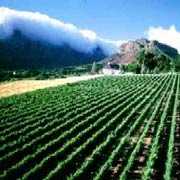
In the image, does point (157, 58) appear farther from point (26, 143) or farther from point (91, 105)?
point (26, 143)

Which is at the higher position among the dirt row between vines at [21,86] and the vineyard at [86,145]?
the vineyard at [86,145]

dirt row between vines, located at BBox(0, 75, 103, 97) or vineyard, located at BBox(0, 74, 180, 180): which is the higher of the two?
vineyard, located at BBox(0, 74, 180, 180)

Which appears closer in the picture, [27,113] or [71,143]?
[71,143]

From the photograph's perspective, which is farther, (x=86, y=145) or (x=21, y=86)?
(x=21, y=86)

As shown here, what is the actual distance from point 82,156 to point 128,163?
319 cm

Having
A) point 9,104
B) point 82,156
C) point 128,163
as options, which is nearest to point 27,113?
point 9,104

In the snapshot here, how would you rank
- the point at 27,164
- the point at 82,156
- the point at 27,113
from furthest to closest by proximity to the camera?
the point at 27,113, the point at 82,156, the point at 27,164

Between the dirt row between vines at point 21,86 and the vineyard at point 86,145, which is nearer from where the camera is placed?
the vineyard at point 86,145

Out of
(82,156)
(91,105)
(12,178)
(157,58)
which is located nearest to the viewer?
(12,178)

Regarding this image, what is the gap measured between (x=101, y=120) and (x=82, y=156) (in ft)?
32.9

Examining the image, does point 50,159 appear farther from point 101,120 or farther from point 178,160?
point 101,120

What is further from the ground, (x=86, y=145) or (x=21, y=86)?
(x=86, y=145)

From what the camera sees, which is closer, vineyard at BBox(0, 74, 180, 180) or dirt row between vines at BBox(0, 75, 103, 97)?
vineyard at BBox(0, 74, 180, 180)

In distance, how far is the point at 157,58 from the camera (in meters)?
145
